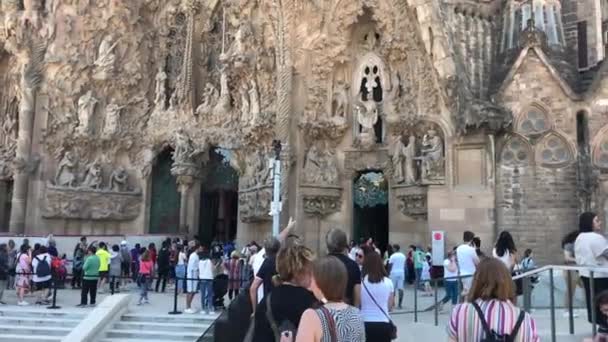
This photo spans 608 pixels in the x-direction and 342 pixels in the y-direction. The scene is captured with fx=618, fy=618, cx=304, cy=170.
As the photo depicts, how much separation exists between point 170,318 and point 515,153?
10749 mm

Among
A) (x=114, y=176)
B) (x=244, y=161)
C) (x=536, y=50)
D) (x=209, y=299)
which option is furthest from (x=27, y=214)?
(x=536, y=50)

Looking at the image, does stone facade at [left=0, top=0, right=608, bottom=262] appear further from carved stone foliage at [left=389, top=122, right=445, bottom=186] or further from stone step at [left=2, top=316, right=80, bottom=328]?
stone step at [left=2, top=316, right=80, bottom=328]

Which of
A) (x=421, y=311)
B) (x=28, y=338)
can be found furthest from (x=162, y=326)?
(x=421, y=311)

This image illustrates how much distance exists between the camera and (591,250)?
6.41m

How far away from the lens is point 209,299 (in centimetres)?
1220

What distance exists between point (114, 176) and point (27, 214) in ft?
11.1

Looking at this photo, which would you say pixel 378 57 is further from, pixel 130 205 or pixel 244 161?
pixel 130 205

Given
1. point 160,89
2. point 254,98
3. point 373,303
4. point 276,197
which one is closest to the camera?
point 373,303

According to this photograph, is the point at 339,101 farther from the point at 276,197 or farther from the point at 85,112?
the point at 85,112

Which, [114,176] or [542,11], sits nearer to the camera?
[542,11]

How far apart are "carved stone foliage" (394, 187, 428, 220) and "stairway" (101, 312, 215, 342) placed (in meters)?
8.93

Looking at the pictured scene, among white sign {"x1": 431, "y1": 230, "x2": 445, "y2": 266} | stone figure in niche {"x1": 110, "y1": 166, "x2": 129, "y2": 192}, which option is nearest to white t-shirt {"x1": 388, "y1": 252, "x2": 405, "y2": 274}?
white sign {"x1": 431, "y1": 230, "x2": 445, "y2": 266}

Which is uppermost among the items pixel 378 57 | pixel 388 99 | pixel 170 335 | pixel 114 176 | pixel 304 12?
pixel 304 12

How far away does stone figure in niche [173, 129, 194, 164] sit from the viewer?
2325 centimetres
